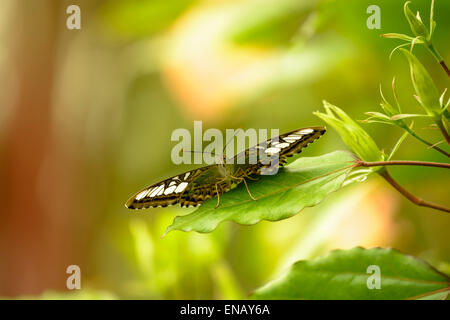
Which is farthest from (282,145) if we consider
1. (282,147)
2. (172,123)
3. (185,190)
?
(172,123)

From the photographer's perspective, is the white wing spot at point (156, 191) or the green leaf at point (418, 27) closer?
the green leaf at point (418, 27)

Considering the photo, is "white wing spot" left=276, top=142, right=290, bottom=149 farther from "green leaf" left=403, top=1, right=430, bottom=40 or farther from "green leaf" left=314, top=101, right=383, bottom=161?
"green leaf" left=403, top=1, right=430, bottom=40

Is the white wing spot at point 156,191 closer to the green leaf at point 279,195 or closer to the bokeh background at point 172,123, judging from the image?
the green leaf at point 279,195

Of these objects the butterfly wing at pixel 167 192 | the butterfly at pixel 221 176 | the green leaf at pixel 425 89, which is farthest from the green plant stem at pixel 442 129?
the butterfly wing at pixel 167 192

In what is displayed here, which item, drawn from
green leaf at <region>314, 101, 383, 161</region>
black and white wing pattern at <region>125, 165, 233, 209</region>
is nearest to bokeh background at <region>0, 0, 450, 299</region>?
green leaf at <region>314, 101, 383, 161</region>

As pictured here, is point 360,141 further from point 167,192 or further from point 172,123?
point 172,123
